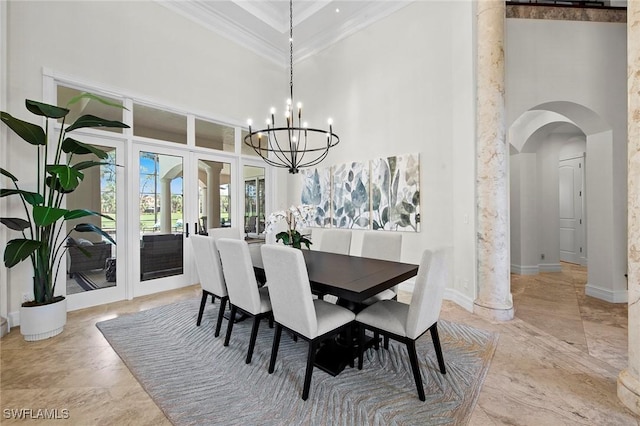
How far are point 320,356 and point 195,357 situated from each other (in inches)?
41.9

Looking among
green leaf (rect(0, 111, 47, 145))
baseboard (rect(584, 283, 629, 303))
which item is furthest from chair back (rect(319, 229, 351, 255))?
baseboard (rect(584, 283, 629, 303))

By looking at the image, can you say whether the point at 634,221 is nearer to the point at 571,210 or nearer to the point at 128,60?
the point at 128,60

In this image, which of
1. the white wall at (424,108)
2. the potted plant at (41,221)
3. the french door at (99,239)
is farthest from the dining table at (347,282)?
the french door at (99,239)

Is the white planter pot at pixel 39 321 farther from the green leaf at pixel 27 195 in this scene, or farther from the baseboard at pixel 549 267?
the baseboard at pixel 549 267

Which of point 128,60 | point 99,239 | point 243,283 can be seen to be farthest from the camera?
point 128,60

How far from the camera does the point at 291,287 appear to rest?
6.21ft

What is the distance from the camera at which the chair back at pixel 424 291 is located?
6.01 feet

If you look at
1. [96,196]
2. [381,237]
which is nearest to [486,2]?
[381,237]

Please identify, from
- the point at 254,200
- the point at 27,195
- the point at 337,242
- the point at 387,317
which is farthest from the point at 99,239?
the point at 387,317

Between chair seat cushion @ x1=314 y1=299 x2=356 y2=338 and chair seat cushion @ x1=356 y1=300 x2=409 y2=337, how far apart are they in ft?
0.36

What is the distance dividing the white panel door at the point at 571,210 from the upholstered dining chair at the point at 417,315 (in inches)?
237

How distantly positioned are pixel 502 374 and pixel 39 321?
4.06m

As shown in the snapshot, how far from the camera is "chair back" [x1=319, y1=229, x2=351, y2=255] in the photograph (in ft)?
11.3

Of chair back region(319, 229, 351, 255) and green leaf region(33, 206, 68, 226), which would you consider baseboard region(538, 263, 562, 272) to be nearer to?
chair back region(319, 229, 351, 255)
